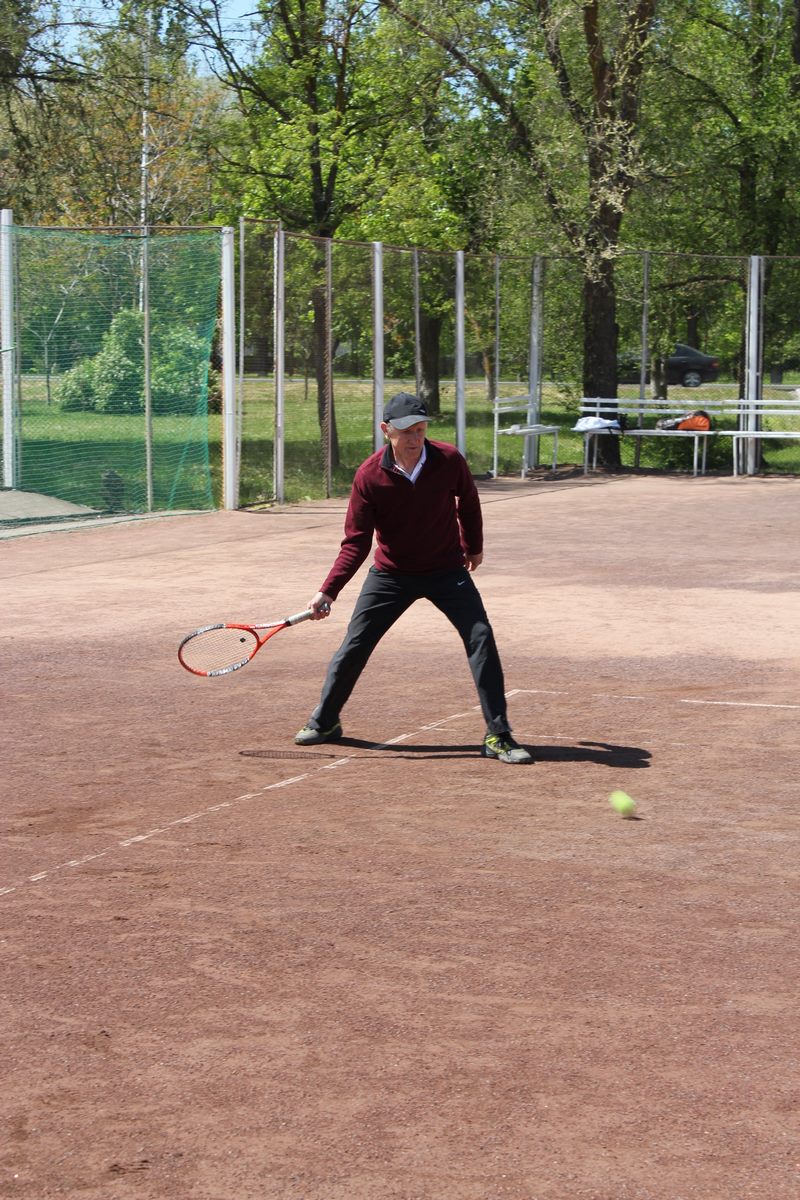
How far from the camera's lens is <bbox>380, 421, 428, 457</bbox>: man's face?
320 inches

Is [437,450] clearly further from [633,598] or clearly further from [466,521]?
[633,598]

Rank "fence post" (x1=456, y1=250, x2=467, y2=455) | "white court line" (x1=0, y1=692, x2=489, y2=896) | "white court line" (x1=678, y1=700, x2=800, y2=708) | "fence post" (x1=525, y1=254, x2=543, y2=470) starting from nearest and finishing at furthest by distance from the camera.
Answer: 1. "white court line" (x1=0, y1=692, x2=489, y2=896)
2. "white court line" (x1=678, y1=700, x2=800, y2=708)
3. "fence post" (x1=456, y1=250, x2=467, y2=455)
4. "fence post" (x1=525, y1=254, x2=543, y2=470)

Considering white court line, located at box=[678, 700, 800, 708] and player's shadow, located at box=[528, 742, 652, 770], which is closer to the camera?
player's shadow, located at box=[528, 742, 652, 770]

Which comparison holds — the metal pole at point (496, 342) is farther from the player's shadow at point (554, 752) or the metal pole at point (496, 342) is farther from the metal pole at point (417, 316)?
the player's shadow at point (554, 752)

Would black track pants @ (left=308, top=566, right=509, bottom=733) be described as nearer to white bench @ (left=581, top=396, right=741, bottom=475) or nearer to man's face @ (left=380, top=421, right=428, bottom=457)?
man's face @ (left=380, top=421, right=428, bottom=457)

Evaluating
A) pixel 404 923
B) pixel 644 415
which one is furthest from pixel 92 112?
pixel 404 923

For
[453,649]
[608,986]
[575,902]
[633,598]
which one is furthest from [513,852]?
[633,598]

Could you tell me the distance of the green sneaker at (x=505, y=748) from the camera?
324 inches

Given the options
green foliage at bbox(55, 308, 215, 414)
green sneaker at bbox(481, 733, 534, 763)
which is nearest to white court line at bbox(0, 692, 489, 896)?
green sneaker at bbox(481, 733, 534, 763)

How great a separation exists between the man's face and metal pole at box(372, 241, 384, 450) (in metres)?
15.0

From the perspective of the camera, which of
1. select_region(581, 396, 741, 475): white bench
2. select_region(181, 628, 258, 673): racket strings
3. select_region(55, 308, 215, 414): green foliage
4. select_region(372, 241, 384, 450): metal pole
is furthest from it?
select_region(581, 396, 741, 475): white bench

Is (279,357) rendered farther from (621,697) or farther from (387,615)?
(387,615)

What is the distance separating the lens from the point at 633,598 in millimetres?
13484

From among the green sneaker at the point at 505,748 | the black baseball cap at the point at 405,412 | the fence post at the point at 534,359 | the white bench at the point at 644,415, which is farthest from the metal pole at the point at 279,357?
the green sneaker at the point at 505,748
